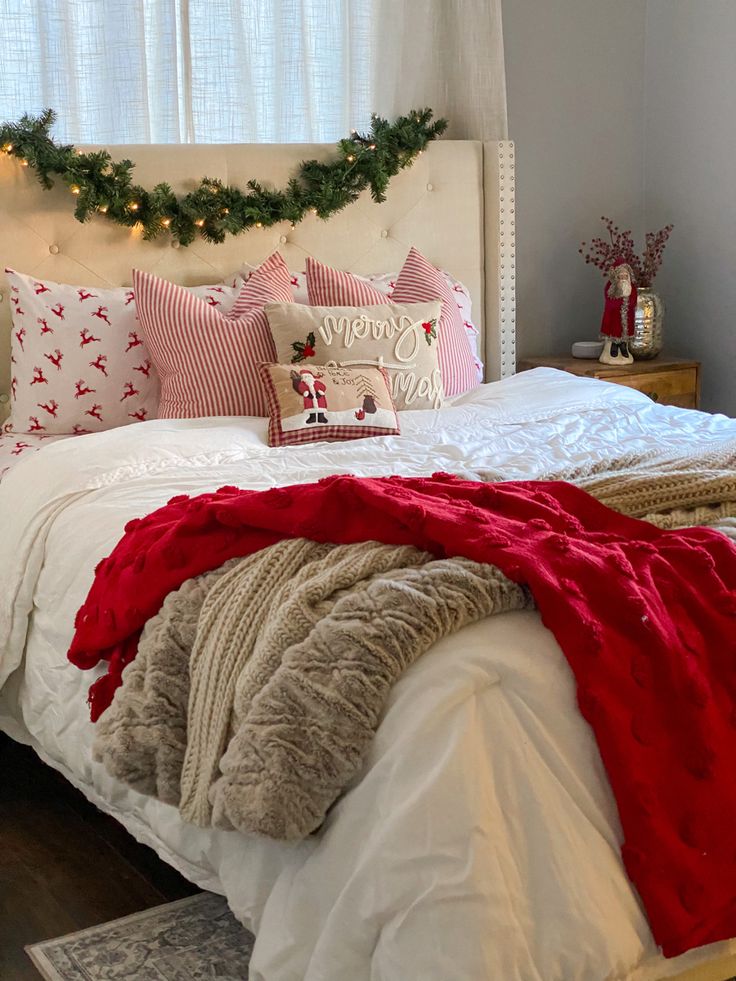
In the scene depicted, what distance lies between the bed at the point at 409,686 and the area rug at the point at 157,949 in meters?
0.15

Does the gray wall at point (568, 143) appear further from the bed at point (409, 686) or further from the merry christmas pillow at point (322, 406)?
the merry christmas pillow at point (322, 406)

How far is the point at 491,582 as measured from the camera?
136 cm

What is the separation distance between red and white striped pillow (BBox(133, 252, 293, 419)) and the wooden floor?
2.86 feet

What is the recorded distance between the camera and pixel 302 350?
2.65m

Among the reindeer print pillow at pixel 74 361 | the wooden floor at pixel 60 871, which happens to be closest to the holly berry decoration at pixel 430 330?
the reindeer print pillow at pixel 74 361

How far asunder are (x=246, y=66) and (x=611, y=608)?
2.39 m

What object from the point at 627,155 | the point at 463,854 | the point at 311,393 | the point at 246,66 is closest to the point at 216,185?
the point at 246,66

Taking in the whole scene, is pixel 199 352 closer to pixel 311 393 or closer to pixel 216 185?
pixel 311 393

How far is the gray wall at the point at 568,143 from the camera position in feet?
12.5

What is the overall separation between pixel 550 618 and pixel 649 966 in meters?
0.38

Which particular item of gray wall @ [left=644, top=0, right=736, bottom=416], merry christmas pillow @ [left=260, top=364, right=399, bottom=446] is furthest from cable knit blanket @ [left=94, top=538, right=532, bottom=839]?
gray wall @ [left=644, top=0, right=736, bottom=416]

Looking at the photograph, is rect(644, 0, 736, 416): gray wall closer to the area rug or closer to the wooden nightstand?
the wooden nightstand

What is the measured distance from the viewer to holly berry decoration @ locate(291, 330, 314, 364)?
2652 mm

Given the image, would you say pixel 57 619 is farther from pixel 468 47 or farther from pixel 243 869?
pixel 468 47
